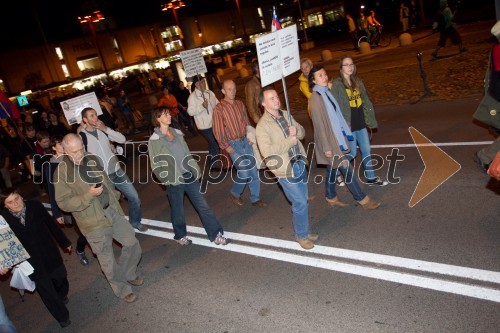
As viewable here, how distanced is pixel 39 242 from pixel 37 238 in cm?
5

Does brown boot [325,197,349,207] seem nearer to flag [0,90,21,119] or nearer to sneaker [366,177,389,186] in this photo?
sneaker [366,177,389,186]

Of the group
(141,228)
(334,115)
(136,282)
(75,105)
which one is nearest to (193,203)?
(136,282)

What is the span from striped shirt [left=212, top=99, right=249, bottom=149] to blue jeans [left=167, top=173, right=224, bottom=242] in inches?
44.6

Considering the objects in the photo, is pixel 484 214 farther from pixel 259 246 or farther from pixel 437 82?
pixel 437 82

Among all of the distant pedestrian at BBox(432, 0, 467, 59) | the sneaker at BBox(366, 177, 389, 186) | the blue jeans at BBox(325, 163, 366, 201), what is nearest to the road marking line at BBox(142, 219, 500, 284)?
the blue jeans at BBox(325, 163, 366, 201)

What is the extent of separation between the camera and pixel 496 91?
427 centimetres

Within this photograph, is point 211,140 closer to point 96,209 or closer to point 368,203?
point 368,203

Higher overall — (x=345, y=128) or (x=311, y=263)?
(x=345, y=128)

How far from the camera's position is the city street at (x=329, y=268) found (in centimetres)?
382

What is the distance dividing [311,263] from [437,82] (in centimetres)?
904

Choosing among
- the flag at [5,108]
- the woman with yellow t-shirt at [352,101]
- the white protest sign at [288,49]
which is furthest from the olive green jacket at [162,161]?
the flag at [5,108]

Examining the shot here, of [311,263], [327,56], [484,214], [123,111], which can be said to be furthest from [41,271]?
[327,56]

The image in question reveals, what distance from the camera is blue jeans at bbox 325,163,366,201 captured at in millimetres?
5527

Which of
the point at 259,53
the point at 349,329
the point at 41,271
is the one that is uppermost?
the point at 259,53
